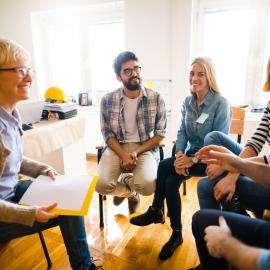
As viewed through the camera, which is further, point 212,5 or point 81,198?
point 212,5

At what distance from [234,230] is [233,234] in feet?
0.05

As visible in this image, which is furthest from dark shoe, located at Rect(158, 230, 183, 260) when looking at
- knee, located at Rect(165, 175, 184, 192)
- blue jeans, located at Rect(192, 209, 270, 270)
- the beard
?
the beard

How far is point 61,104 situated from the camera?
228cm

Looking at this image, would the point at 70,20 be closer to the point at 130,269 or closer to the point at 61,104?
the point at 61,104

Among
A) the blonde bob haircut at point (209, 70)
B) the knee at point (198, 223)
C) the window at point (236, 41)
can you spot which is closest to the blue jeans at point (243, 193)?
the knee at point (198, 223)

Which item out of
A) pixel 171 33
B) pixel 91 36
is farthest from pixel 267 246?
pixel 91 36

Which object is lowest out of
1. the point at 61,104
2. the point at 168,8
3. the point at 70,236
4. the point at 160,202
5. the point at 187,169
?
the point at 160,202

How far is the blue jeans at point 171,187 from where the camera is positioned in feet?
5.07

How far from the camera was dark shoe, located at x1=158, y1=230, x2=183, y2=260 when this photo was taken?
60.0 inches

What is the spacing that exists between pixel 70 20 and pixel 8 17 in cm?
90

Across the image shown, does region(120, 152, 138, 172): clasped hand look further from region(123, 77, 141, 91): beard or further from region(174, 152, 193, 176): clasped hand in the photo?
region(123, 77, 141, 91): beard

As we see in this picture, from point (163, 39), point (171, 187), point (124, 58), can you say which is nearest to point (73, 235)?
point (171, 187)

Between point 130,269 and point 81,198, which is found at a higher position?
point 81,198

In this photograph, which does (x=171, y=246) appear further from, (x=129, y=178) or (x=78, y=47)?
(x=78, y=47)
